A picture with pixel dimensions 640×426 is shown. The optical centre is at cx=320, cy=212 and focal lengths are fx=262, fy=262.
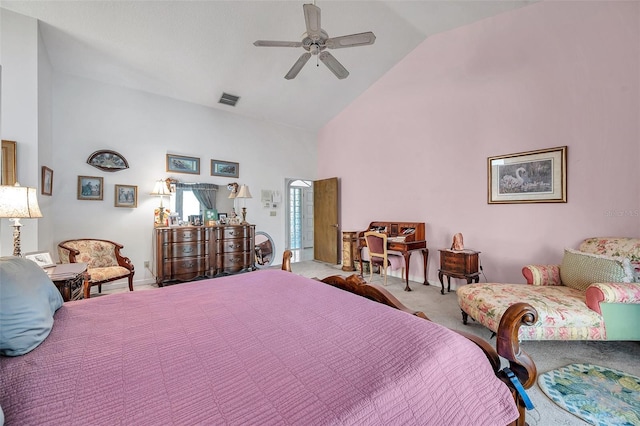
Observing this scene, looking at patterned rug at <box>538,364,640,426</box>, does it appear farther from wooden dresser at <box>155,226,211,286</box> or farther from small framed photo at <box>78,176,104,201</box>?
small framed photo at <box>78,176,104,201</box>

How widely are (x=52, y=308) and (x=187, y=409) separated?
107 centimetres

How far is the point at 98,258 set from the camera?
137 inches

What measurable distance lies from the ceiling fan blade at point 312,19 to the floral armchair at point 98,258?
354 cm

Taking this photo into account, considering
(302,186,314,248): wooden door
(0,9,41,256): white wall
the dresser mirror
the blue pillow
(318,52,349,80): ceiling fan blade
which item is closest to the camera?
the blue pillow

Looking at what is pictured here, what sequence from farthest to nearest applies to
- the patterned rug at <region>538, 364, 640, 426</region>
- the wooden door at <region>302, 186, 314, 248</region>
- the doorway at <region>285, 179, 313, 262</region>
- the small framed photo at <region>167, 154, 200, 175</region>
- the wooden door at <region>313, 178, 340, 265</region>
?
the wooden door at <region>302, 186, 314, 248</region> < the doorway at <region>285, 179, 313, 262</region> < the wooden door at <region>313, 178, 340, 265</region> < the small framed photo at <region>167, 154, 200, 175</region> < the patterned rug at <region>538, 364, 640, 426</region>

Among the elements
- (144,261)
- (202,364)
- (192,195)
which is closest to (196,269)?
(144,261)

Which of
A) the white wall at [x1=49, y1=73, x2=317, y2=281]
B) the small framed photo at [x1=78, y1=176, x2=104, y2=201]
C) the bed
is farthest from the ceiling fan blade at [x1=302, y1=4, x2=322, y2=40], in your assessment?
the small framed photo at [x1=78, y1=176, x2=104, y2=201]

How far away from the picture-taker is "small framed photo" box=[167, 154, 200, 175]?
14.2 ft

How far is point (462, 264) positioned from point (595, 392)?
5.69 ft

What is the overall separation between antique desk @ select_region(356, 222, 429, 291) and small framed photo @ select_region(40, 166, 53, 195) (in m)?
4.24

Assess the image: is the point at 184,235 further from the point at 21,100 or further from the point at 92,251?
the point at 21,100

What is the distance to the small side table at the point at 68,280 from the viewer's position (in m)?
1.92

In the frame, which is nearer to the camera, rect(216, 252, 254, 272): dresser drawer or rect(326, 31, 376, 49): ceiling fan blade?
rect(326, 31, 376, 49): ceiling fan blade

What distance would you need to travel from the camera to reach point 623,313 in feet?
6.47
